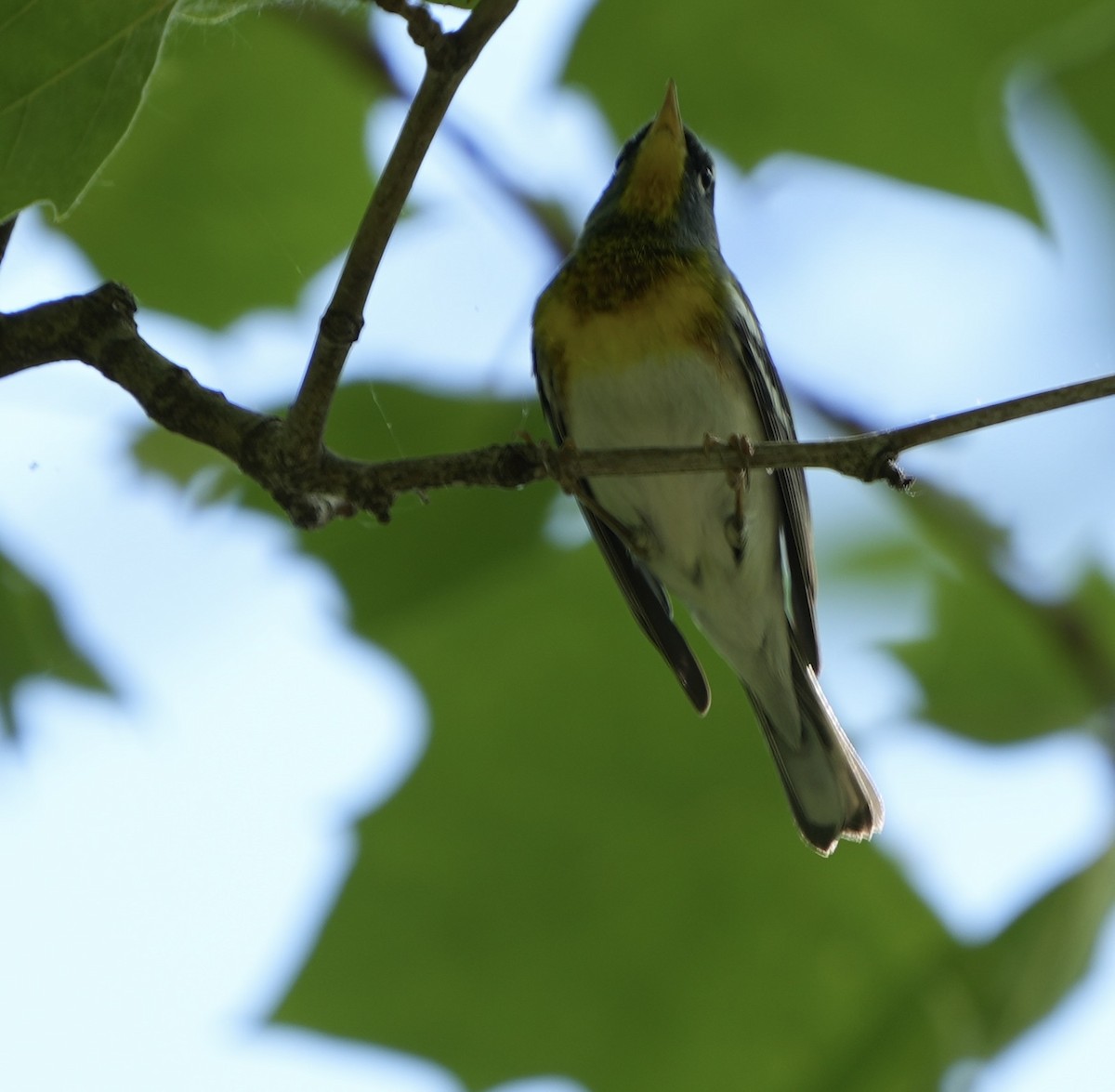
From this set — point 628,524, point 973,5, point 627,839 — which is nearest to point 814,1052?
point 627,839

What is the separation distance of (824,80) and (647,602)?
0.96 meters

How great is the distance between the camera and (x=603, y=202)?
8.97 feet

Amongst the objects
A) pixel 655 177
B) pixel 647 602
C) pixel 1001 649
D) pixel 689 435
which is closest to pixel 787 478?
pixel 689 435

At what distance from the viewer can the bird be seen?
2.30m

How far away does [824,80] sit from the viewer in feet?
5.38

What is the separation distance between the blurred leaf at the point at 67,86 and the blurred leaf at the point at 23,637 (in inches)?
34.7

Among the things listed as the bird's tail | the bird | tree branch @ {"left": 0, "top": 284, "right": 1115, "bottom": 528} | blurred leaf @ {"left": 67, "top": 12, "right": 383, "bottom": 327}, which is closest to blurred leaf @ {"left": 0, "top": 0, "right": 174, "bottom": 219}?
tree branch @ {"left": 0, "top": 284, "right": 1115, "bottom": 528}

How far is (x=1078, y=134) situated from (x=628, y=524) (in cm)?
122

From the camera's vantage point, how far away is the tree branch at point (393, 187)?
975 mm

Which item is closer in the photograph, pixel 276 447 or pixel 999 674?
pixel 276 447

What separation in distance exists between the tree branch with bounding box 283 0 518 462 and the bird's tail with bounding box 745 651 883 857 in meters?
1.16

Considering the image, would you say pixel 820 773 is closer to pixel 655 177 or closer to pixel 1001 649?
pixel 1001 649

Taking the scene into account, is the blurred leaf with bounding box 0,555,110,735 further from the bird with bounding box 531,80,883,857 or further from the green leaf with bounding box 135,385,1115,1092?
the bird with bounding box 531,80,883,857

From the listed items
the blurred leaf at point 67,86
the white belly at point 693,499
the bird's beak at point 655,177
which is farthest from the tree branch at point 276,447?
the bird's beak at point 655,177
